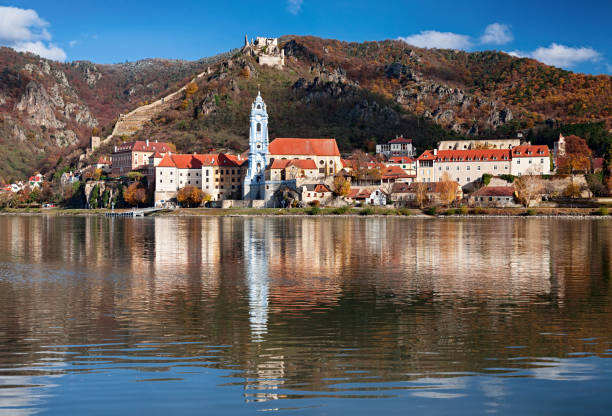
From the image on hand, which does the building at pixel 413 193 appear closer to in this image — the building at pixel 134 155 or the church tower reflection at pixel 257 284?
the building at pixel 134 155

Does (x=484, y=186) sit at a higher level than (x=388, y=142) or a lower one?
lower

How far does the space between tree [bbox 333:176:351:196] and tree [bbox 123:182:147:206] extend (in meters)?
31.8

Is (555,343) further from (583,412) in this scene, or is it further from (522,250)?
(522,250)

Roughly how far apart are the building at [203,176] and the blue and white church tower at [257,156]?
478cm

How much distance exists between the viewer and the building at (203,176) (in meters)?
101

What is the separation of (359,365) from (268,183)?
83676 mm

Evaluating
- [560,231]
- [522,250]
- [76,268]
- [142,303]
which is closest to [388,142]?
[560,231]

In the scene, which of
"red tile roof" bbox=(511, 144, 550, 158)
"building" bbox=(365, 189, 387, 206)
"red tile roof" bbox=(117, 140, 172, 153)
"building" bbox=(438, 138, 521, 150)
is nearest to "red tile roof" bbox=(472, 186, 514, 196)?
"red tile roof" bbox=(511, 144, 550, 158)

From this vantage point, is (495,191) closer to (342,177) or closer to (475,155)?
(475,155)

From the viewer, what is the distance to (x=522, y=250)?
36.0 meters

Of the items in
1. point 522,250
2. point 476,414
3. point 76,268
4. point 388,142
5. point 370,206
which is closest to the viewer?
point 476,414

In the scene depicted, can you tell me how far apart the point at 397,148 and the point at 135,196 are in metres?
48.8

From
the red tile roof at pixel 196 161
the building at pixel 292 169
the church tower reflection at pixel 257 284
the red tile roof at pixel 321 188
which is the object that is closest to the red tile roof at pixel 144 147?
the red tile roof at pixel 196 161

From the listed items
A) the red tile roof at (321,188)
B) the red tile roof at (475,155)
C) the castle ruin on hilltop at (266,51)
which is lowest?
the red tile roof at (321,188)
